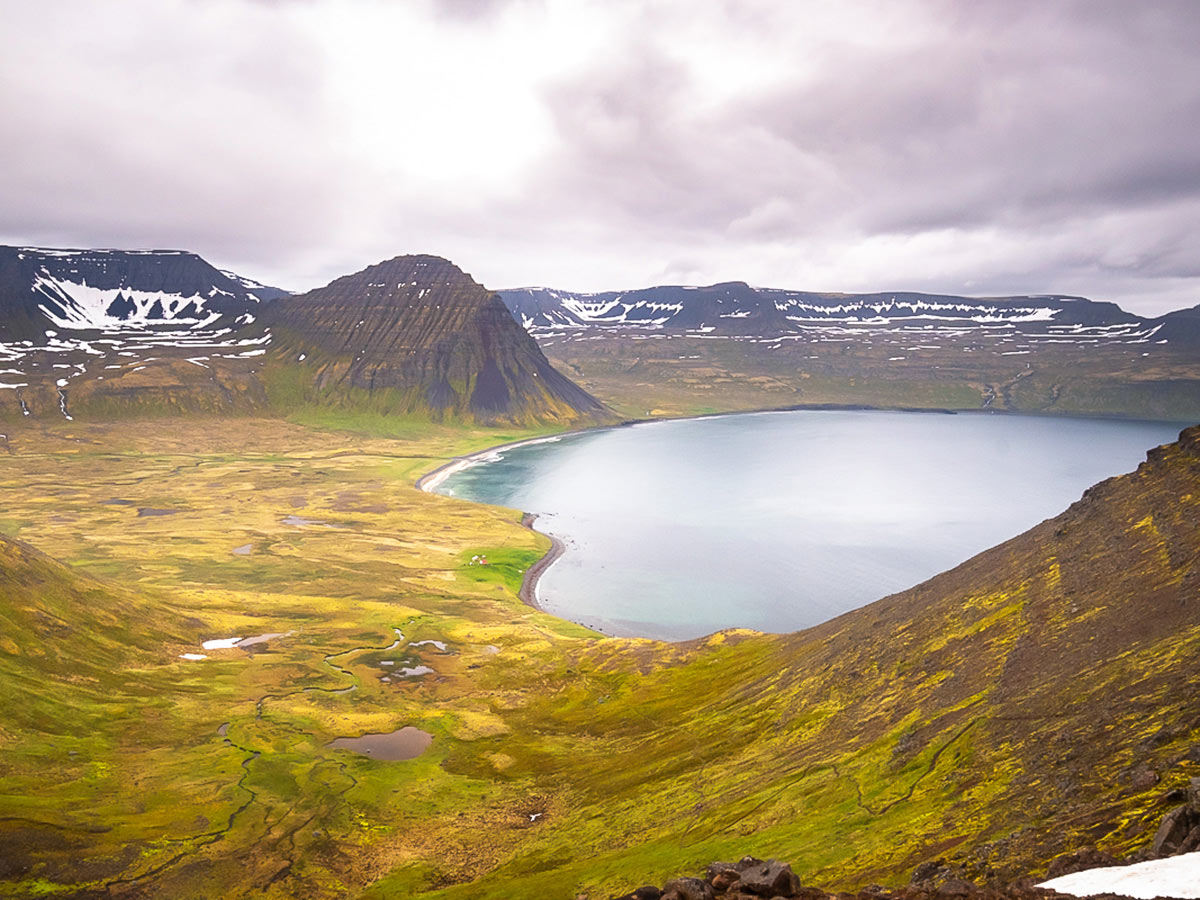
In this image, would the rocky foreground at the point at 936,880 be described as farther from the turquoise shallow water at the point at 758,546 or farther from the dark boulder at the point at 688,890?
the turquoise shallow water at the point at 758,546

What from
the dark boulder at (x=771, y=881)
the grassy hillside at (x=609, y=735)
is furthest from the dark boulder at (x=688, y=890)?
the grassy hillside at (x=609, y=735)

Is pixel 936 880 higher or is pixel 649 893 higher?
pixel 936 880

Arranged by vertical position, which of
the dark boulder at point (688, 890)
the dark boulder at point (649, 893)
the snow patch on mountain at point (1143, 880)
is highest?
the snow patch on mountain at point (1143, 880)

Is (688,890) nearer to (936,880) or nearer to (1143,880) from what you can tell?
(936,880)

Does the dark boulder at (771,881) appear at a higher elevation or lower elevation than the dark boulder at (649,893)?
higher

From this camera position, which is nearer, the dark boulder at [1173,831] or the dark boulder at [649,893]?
the dark boulder at [1173,831]

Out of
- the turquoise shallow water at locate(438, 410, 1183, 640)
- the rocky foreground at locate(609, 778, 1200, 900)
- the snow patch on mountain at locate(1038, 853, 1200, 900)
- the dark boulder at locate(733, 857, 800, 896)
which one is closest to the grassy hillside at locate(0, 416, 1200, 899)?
the rocky foreground at locate(609, 778, 1200, 900)

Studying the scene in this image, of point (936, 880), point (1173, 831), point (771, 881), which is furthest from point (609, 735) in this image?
point (1173, 831)

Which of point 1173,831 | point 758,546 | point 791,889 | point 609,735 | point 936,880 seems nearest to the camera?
point 1173,831

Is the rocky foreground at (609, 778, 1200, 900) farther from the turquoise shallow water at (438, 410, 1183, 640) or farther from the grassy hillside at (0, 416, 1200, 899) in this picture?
the turquoise shallow water at (438, 410, 1183, 640)
